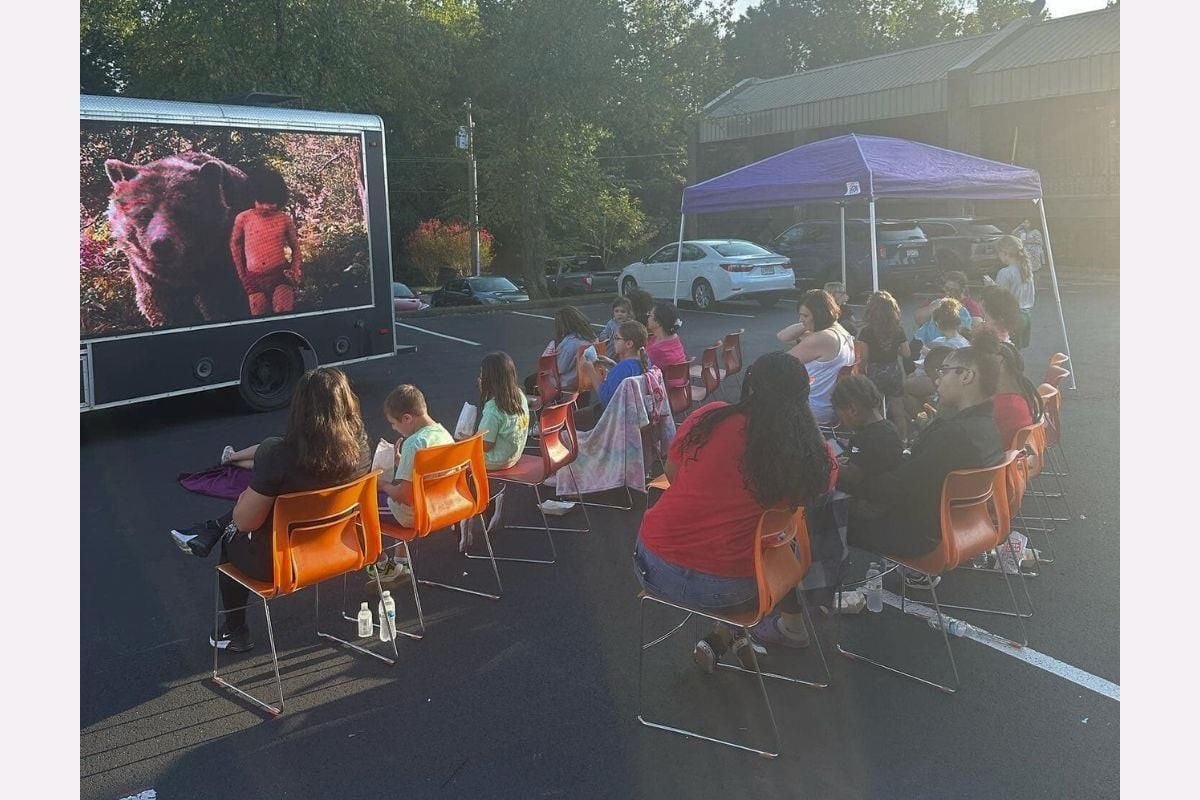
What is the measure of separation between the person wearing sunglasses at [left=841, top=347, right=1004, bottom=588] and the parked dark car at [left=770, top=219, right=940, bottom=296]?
13.7 metres

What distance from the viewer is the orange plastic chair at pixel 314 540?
4.12m

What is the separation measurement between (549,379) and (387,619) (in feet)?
12.7

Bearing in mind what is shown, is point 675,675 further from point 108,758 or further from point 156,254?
point 156,254

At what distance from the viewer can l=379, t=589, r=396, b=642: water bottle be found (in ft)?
15.3

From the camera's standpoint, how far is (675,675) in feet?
14.4

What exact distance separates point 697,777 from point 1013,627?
6.64 ft

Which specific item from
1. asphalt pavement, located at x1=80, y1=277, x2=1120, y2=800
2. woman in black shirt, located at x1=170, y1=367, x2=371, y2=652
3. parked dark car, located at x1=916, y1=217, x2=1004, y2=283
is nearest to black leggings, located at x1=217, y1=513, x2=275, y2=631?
woman in black shirt, located at x1=170, y1=367, x2=371, y2=652

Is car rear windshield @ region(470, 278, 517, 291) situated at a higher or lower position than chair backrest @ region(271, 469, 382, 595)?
higher

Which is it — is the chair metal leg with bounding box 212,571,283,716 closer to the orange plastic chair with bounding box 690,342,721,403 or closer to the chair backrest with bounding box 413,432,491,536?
the chair backrest with bounding box 413,432,491,536

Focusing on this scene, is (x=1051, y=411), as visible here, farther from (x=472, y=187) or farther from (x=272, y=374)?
(x=472, y=187)

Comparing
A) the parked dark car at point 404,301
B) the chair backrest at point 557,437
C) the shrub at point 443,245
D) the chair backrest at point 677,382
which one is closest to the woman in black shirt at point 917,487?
the chair backrest at point 557,437

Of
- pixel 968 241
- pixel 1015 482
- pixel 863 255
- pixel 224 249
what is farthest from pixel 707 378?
pixel 968 241

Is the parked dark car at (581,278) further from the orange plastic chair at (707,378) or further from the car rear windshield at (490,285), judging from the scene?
the orange plastic chair at (707,378)

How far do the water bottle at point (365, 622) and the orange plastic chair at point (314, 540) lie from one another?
28 centimetres
